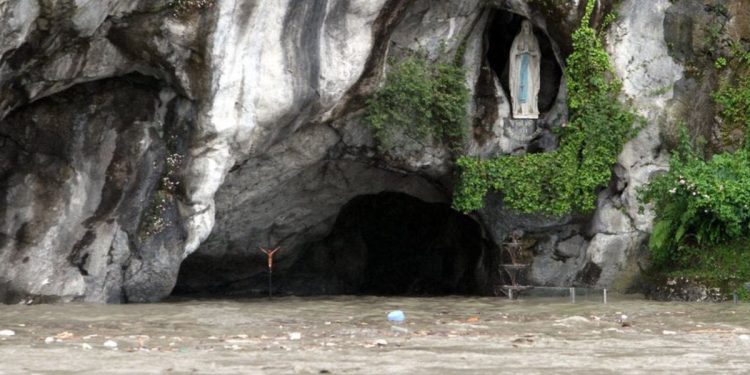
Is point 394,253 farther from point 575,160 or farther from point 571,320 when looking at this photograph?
point 571,320

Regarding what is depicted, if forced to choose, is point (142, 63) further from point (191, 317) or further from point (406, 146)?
point (406, 146)

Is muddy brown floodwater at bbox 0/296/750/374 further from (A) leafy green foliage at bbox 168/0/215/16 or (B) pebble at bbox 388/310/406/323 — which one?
(A) leafy green foliage at bbox 168/0/215/16

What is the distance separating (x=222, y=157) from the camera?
1502 cm

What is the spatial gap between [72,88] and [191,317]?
11.5 feet

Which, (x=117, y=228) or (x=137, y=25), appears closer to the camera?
(x=137, y=25)

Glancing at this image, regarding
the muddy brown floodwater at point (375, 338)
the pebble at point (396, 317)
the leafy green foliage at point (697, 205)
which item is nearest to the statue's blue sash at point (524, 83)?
the leafy green foliage at point (697, 205)

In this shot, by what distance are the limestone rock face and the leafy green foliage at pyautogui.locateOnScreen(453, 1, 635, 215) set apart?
296 millimetres

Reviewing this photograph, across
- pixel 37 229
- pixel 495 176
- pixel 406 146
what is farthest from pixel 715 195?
pixel 37 229

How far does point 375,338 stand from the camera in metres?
10.5

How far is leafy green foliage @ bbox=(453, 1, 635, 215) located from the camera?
16844 mm

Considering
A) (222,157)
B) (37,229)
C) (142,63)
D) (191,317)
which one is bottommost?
(191,317)

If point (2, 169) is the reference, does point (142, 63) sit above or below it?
above

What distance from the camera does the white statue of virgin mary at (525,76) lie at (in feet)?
58.6

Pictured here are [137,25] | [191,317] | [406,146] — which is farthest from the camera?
[406,146]
